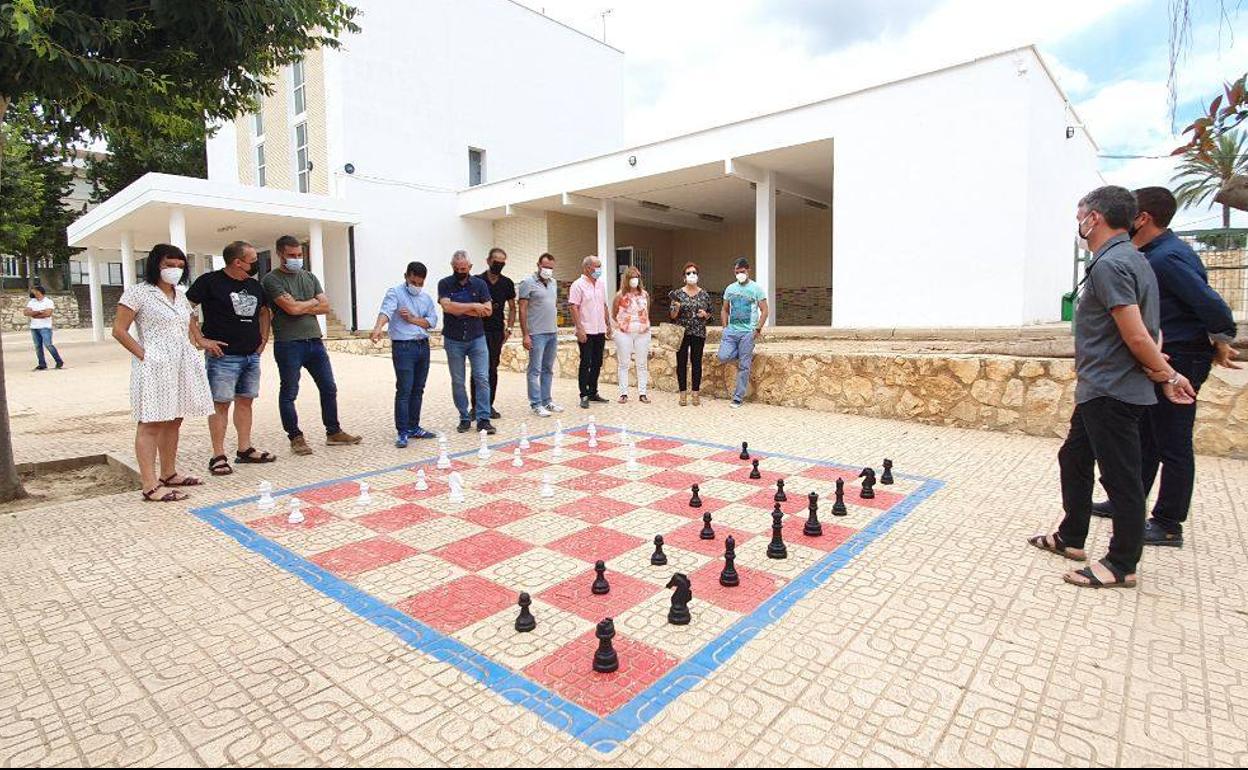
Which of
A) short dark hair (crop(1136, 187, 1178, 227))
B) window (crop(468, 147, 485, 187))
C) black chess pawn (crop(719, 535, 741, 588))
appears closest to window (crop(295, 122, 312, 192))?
window (crop(468, 147, 485, 187))

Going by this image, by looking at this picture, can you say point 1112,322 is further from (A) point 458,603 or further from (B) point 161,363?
(B) point 161,363

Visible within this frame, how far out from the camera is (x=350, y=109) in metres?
20.8

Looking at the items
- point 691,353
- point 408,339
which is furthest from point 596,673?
point 691,353

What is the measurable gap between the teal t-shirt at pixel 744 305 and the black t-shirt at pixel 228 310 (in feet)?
18.3

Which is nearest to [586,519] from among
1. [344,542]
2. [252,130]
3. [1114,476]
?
[344,542]

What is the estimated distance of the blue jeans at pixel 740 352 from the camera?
29.8ft

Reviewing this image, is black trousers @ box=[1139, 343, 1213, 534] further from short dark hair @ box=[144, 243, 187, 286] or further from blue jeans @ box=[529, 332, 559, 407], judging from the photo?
short dark hair @ box=[144, 243, 187, 286]

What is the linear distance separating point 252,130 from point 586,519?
27.4 meters

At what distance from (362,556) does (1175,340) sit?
191 inches

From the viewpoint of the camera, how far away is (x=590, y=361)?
913 centimetres

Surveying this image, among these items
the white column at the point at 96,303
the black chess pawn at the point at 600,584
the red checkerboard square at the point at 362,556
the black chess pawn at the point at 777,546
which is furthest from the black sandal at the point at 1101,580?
the white column at the point at 96,303

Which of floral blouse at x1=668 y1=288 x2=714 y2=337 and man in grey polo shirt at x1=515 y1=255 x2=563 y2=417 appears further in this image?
floral blouse at x1=668 y1=288 x2=714 y2=337

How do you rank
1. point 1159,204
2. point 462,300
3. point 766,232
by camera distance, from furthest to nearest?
1. point 766,232
2. point 462,300
3. point 1159,204

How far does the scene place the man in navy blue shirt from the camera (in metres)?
3.81
